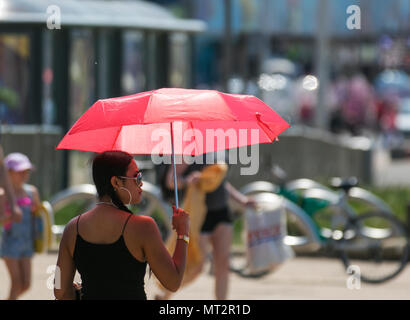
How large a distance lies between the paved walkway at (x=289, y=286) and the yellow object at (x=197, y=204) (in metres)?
0.35

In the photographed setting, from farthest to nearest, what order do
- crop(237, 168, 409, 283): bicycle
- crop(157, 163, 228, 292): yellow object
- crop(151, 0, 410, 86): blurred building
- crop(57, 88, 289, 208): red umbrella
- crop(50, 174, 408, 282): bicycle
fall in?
crop(151, 0, 410, 86): blurred building, crop(237, 168, 409, 283): bicycle, crop(50, 174, 408, 282): bicycle, crop(157, 163, 228, 292): yellow object, crop(57, 88, 289, 208): red umbrella

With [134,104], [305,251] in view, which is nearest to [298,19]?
[305,251]

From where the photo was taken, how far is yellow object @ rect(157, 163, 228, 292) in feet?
28.5

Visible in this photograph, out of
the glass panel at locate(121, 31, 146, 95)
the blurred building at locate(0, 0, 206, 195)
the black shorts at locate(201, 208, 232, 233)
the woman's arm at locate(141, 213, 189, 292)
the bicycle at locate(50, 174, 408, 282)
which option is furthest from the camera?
the glass panel at locate(121, 31, 146, 95)

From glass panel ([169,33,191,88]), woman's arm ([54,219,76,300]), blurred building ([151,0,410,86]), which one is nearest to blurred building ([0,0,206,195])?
glass panel ([169,33,191,88])

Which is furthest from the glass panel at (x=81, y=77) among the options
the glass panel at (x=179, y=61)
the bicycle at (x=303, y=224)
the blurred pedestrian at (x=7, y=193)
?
the blurred pedestrian at (x=7, y=193)

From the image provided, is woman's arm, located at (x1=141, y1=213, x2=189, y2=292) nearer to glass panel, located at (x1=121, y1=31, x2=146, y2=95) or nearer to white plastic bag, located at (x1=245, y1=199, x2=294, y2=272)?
white plastic bag, located at (x1=245, y1=199, x2=294, y2=272)

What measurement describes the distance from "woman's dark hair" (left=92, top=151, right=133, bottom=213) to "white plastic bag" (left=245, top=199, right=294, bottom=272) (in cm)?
530

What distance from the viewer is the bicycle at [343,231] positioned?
11266 millimetres

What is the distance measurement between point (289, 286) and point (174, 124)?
502 cm

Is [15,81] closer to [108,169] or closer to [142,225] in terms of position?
[108,169]

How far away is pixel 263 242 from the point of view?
987cm

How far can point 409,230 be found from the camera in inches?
444
